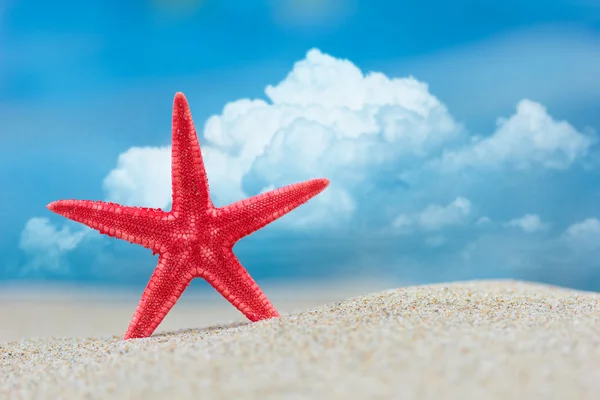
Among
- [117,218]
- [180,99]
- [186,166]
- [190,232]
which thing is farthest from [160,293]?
[180,99]

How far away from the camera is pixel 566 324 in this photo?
3457mm

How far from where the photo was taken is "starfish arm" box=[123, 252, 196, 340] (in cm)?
486

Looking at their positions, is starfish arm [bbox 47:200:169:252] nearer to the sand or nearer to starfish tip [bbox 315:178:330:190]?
the sand

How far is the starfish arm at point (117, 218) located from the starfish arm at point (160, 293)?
0.60 feet

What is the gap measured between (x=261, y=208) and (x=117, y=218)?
1.11m

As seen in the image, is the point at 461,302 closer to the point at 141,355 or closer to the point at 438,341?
the point at 438,341

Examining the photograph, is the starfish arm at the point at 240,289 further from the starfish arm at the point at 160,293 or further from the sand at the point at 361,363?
the sand at the point at 361,363

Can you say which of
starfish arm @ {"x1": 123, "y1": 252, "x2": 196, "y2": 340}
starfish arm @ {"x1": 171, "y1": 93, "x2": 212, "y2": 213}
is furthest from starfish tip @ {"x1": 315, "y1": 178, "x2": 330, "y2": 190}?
starfish arm @ {"x1": 123, "y1": 252, "x2": 196, "y2": 340}

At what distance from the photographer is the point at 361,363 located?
8.66ft

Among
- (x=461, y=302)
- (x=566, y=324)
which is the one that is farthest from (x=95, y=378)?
(x=461, y=302)

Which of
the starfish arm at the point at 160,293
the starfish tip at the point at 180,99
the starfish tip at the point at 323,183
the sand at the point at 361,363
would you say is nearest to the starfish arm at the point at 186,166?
the starfish tip at the point at 180,99

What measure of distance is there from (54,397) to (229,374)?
0.81 meters

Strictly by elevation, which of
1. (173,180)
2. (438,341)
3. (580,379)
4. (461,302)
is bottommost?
(580,379)

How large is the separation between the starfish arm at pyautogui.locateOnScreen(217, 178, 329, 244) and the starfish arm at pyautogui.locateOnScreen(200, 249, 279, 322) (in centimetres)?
21
